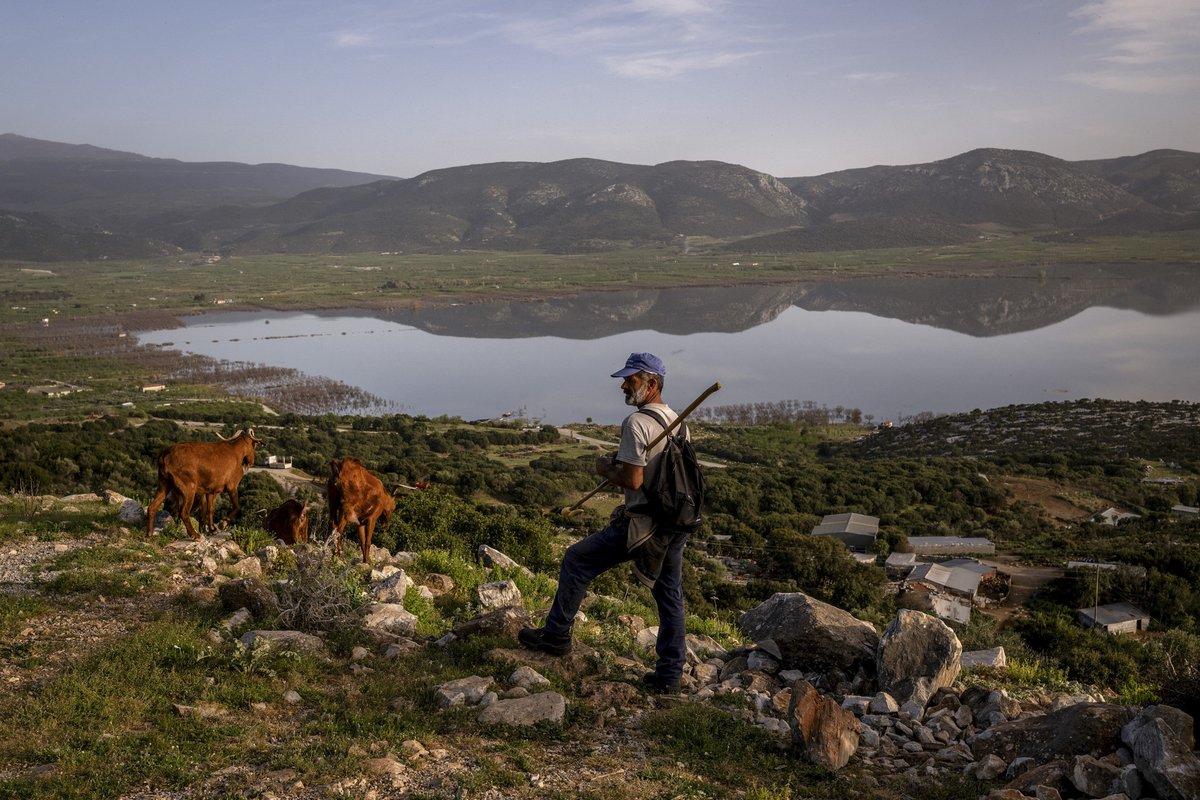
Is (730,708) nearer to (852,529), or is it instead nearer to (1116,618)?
(1116,618)

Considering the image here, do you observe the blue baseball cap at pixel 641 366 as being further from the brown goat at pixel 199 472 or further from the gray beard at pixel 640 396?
the brown goat at pixel 199 472

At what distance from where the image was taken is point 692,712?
5809 mm

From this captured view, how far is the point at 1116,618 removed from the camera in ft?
61.2

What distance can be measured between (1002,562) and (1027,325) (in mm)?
81450

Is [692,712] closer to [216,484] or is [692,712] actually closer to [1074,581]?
[216,484]

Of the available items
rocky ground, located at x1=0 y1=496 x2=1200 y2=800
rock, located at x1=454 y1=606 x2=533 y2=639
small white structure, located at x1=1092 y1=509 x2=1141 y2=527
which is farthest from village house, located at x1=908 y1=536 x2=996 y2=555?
rock, located at x1=454 y1=606 x2=533 y2=639

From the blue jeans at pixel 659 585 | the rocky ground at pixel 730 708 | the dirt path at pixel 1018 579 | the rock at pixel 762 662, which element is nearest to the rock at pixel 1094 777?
the rocky ground at pixel 730 708

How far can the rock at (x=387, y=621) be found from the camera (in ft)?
22.4

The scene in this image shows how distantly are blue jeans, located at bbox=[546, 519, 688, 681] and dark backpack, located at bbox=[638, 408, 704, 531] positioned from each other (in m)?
0.25

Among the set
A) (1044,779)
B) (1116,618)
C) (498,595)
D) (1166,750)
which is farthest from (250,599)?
(1116,618)

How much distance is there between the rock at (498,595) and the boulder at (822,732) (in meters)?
3.06

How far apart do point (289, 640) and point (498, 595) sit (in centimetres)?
220

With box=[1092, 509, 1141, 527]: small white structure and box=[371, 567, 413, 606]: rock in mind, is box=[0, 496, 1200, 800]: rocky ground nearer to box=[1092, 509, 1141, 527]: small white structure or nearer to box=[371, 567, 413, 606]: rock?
box=[371, 567, 413, 606]: rock

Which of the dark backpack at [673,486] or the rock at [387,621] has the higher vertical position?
the dark backpack at [673,486]
